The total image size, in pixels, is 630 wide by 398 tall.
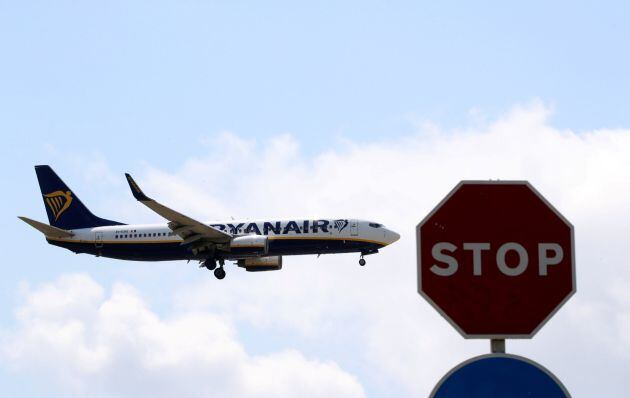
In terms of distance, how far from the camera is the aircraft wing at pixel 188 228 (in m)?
63.3

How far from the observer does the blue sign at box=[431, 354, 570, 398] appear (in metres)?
5.73

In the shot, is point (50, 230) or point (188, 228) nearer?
point (188, 228)

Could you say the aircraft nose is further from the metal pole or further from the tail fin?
the metal pole

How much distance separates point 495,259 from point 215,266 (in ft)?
205

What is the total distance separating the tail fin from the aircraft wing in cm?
662

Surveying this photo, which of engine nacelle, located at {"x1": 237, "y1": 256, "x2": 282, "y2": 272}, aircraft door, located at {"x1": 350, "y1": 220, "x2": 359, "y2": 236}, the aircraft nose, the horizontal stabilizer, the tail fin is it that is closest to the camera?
aircraft door, located at {"x1": 350, "y1": 220, "x2": 359, "y2": 236}

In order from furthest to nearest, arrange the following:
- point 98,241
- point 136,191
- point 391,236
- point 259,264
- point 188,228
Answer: point 259,264 < point 98,241 < point 391,236 < point 188,228 < point 136,191

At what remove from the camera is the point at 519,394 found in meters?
5.74

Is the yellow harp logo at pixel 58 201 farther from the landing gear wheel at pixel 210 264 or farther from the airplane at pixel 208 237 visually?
the landing gear wheel at pixel 210 264

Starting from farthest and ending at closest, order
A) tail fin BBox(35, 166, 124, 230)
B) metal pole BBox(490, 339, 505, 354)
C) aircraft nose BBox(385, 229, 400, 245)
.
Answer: tail fin BBox(35, 166, 124, 230) < aircraft nose BBox(385, 229, 400, 245) < metal pole BBox(490, 339, 505, 354)

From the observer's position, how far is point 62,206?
74938 mm

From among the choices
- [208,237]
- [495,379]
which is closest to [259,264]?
[208,237]

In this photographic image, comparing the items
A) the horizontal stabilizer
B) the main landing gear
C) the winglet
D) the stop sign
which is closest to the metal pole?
the stop sign

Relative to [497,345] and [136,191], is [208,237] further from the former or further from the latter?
[497,345]
